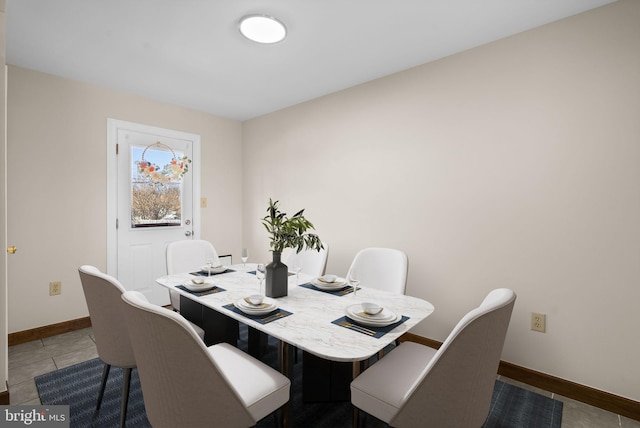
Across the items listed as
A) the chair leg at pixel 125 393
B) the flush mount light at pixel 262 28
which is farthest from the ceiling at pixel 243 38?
the chair leg at pixel 125 393

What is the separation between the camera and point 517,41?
220 centimetres

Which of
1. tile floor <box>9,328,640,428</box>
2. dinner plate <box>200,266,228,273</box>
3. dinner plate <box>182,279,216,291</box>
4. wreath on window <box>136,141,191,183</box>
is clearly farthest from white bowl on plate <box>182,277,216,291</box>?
wreath on window <box>136,141,191,183</box>

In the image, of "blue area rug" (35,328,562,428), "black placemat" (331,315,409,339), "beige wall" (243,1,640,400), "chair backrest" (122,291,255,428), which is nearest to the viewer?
"chair backrest" (122,291,255,428)

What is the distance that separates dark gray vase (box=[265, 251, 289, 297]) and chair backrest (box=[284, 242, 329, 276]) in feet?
2.59

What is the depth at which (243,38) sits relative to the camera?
2232mm

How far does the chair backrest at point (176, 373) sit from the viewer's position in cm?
101

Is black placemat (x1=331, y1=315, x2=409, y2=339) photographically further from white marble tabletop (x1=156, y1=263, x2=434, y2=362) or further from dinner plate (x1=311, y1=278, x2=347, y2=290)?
dinner plate (x1=311, y1=278, x2=347, y2=290)

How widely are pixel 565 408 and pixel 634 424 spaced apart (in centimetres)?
31

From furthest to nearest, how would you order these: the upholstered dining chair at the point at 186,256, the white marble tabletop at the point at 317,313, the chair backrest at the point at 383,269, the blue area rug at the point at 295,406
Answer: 1. the upholstered dining chair at the point at 186,256
2. the chair backrest at the point at 383,269
3. the blue area rug at the point at 295,406
4. the white marble tabletop at the point at 317,313

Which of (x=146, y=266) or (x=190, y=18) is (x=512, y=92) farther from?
(x=146, y=266)

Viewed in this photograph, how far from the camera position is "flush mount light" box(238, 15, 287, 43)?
78.2 inches

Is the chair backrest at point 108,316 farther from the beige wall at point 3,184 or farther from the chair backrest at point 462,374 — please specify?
the chair backrest at point 462,374

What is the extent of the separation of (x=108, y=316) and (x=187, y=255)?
3.97 ft

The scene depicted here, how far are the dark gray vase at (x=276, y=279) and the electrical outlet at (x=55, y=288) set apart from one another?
7.81 ft
